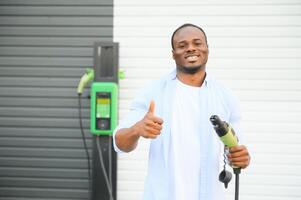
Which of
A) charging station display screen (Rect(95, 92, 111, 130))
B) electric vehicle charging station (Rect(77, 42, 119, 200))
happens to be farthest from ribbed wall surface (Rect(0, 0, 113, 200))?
charging station display screen (Rect(95, 92, 111, 130))

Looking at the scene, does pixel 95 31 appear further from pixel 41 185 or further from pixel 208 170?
pixel 208 170

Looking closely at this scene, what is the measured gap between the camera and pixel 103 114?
11.7 feet

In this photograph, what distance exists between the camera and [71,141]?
14.0 ft

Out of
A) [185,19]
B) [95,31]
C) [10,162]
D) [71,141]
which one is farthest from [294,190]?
[10,162]

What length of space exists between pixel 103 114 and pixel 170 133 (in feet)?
5.99

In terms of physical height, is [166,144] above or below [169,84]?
below

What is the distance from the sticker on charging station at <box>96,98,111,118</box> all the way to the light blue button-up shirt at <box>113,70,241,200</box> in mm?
1668

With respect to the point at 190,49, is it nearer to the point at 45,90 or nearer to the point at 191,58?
the point at 191,58

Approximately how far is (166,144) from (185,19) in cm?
254

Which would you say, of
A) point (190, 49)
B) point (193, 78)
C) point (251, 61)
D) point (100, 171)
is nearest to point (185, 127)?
point (193, 78)

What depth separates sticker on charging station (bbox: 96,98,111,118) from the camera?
3.56m

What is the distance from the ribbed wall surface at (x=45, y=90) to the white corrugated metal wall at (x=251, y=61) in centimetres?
43

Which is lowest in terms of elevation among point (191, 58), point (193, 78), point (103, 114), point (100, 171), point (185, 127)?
point (100, 171)

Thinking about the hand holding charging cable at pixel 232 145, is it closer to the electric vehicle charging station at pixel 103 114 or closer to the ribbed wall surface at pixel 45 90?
the electric vehicle charging station at pixel 103 114
